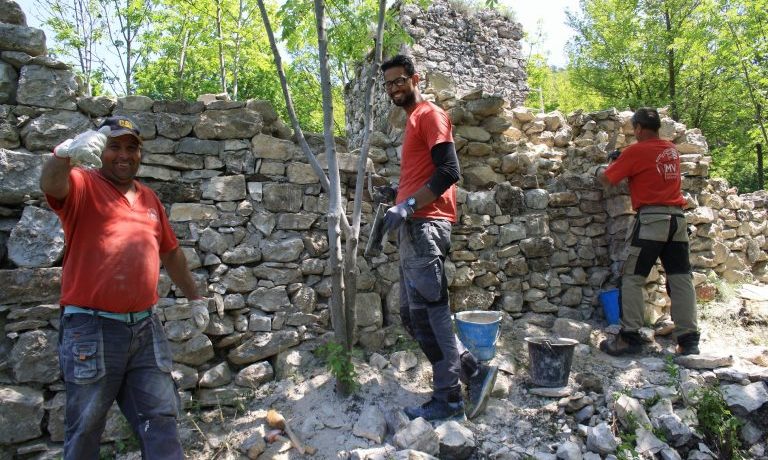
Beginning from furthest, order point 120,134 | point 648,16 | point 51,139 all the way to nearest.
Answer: point 648,16 → point 51,139 → point 120,134

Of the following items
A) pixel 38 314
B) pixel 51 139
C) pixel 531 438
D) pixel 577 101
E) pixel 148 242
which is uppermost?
pixel 577 101

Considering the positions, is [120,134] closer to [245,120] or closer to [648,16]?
[245,120]

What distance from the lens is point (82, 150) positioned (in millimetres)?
1869

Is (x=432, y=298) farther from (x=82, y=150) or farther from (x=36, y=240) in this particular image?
(x=36, y=240)

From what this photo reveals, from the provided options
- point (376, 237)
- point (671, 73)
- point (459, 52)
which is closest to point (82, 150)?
point (376, 237)

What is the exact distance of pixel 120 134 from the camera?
2162 millimetres

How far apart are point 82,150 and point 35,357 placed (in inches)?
68.0

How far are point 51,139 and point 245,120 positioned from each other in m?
1.30

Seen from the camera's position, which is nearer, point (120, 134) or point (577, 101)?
point (120, 134)

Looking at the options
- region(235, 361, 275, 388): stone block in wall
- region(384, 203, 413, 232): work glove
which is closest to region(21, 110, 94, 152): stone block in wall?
region(235, 361, 275, 388): stone block in wall

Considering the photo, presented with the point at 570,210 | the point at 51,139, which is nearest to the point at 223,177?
the point at 51,139

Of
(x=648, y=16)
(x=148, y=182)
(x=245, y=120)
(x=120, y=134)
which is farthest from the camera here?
(x=648, y=16)

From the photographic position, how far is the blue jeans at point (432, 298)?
9.16 ft

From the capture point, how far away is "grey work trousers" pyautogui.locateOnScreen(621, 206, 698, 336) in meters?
3.76
